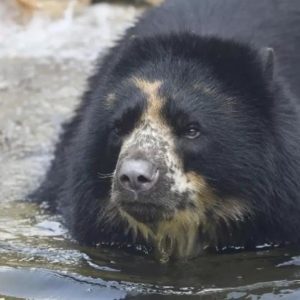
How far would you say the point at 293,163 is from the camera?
5812 millimetres

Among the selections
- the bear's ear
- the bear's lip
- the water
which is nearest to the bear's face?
the bear's lip

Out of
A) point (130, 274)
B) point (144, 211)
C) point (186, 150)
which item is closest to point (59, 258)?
point (130, 274)

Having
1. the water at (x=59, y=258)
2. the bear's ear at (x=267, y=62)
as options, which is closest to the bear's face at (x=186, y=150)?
the bear's ear at (x=267, y=62)

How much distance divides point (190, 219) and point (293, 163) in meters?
0.59

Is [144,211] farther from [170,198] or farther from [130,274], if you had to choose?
[130,274]

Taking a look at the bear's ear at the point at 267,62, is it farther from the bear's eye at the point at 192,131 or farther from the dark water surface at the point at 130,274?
the dark water surface at the point at 130,274

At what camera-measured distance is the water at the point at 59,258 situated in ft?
17.6

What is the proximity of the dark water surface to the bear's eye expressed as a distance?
654 mm

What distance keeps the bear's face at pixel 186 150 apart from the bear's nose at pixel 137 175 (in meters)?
0.01

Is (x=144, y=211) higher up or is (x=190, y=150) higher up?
(x=190, y=150)

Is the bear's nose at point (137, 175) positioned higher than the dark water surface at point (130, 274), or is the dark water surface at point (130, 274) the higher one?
the bear's nose at point (137, 175)

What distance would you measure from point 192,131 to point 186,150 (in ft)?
0.35

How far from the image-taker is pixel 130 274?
5.68 metres

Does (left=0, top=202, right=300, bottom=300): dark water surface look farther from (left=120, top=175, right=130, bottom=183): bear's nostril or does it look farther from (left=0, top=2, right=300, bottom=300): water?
(left=120, top=175, right=130, bottom=183): bear's nostril
